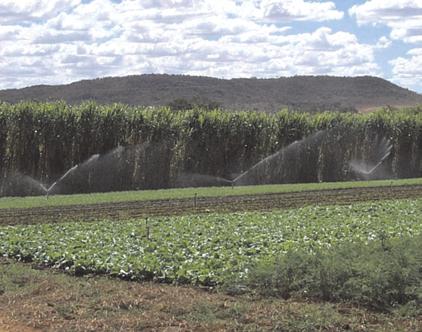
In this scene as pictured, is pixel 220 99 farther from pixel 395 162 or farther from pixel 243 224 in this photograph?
pixel 243 224

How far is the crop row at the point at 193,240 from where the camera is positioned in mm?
12094

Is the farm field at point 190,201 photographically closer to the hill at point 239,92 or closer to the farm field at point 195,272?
the farm field at point 195,272

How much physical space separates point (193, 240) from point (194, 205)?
9543 mm

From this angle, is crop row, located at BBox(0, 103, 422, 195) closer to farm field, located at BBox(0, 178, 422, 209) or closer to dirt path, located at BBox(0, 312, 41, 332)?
farm field, located at BBox(0, 178, 422, 209)

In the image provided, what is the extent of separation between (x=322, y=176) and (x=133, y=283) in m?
29.1

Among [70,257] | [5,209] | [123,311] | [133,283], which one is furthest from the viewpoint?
[5,209]

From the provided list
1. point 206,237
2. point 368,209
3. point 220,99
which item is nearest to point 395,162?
point 368,209

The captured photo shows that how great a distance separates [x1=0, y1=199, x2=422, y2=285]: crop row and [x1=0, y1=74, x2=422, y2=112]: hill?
5689cm

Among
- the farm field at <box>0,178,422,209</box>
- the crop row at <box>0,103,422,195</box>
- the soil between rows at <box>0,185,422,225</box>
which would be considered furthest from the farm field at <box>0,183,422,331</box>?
the crop row at <box>0,103,422,195</box>

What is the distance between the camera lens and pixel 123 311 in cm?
979

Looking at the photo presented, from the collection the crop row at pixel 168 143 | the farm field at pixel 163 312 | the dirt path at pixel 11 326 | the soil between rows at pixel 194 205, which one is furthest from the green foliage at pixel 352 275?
the crop row at pixel 168 143

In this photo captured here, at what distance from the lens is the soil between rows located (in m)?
21.5

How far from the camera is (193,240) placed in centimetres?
1459

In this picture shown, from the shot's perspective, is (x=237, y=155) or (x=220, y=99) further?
(x=220, y=99)
